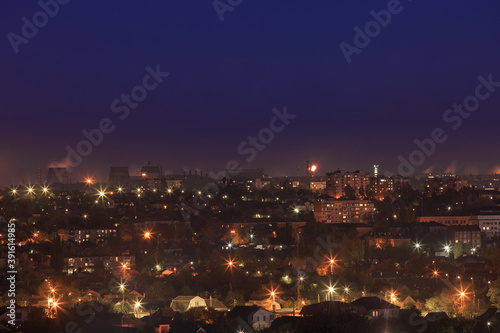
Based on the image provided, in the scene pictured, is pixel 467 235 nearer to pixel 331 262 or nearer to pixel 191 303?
pixel 331 262

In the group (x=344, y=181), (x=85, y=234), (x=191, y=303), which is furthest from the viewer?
(x=344, y=181)

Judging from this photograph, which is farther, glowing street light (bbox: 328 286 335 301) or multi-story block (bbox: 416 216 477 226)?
multi-story block (bbox: 416 216 477 226)

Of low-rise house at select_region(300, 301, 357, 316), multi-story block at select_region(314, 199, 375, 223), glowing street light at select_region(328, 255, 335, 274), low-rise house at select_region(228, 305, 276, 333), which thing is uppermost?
multi-story block at select_region(314, 199, 375, 223)

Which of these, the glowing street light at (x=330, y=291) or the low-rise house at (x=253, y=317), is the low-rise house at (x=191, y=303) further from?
the glowing street light at (x=330, y=291)

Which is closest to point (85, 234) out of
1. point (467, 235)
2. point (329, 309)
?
point (467, 235)

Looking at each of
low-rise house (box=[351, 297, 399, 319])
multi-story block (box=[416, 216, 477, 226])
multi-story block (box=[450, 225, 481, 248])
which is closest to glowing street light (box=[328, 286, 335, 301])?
low-rise house (box=[351, 297, 399, 319])

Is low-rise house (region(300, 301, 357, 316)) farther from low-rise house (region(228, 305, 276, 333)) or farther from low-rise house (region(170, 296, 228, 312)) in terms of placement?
low-rise house (region(170, 296, 228, 312))

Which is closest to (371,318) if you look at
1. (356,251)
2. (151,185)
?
(356,251)

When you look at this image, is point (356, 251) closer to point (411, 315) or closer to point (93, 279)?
point (93, 279)

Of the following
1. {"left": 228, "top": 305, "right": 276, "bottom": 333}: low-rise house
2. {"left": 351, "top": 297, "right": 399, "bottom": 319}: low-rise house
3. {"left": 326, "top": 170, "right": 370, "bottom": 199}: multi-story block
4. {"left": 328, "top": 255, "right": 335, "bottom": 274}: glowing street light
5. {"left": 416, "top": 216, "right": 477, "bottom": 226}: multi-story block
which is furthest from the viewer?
{"left": 326, "top": 170, "right": 370, "bottom": 199}: multi-story block

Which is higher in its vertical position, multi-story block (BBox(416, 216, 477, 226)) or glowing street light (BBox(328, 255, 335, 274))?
multi-story block (BBox(416, 216, 477, 226))

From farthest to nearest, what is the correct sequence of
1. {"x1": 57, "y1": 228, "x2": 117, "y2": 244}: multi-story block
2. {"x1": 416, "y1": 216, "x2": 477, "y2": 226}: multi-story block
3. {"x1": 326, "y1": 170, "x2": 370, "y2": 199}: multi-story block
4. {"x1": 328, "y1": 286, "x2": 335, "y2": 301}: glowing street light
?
{"x1": 326, "y1": 170, "x2": 370, "y2": 199}: multi-story block, {"x1": 416, "y1": 216, "x2": 477, "y2": 226}: multi-story block, {"x1": 57, "y1": 228, "x2": 117, "y2": 244}: multi-story block, {"x1": 328, "y1": 286, "x2": 335, "y2": 301}: glowing street light

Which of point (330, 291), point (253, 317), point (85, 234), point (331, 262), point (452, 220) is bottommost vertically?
point (253, 317)
